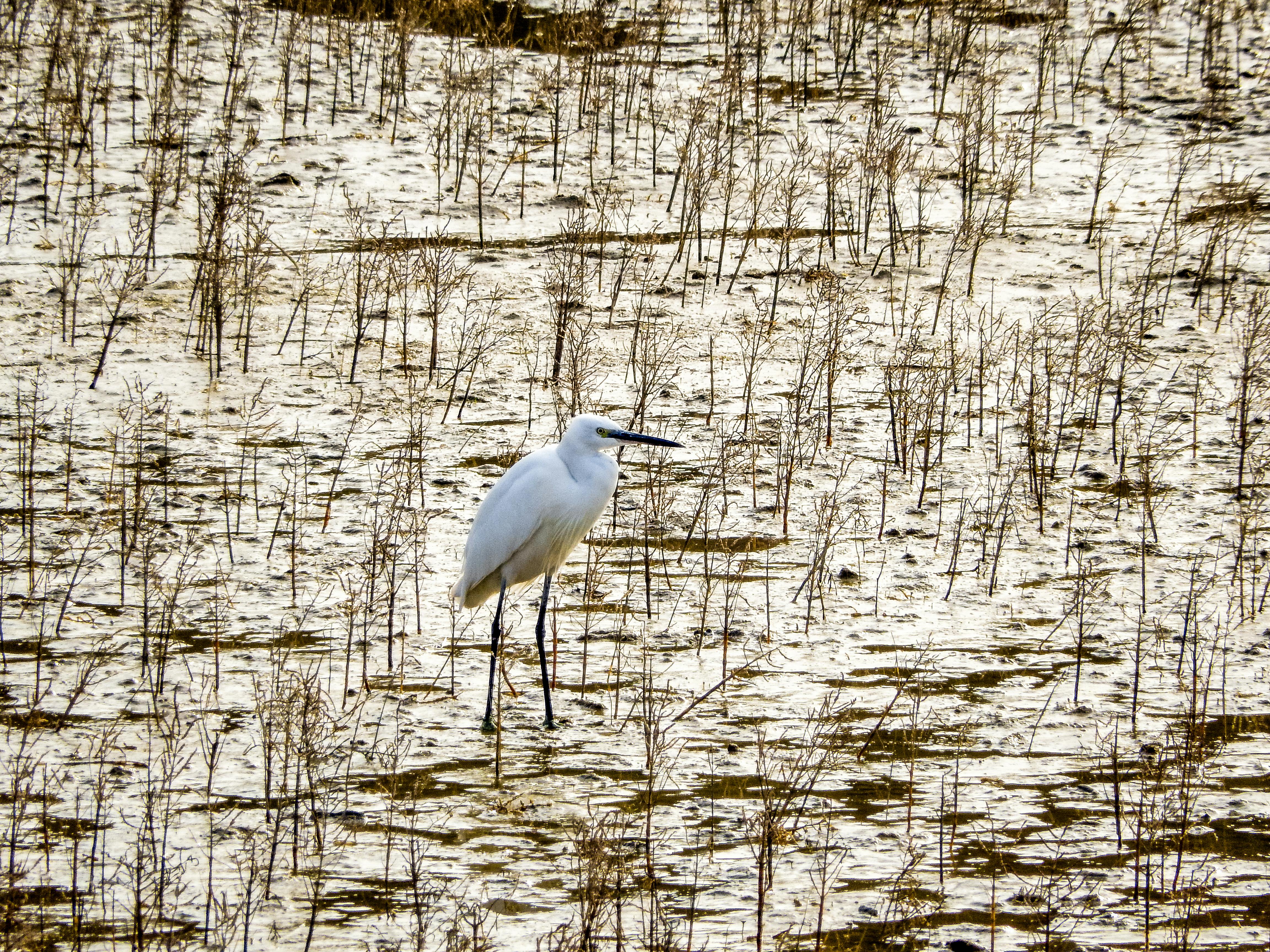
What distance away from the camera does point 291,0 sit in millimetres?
11461

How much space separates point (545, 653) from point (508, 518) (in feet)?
1.73

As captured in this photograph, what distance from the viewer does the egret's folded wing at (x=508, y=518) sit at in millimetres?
5102

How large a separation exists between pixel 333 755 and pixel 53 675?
1142 mm

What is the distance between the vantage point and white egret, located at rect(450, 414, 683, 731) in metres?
5.10

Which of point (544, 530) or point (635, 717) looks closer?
point (635, 717)

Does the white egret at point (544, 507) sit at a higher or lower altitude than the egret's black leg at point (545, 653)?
higher

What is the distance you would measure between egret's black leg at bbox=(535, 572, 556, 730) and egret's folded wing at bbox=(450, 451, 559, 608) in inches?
8.4

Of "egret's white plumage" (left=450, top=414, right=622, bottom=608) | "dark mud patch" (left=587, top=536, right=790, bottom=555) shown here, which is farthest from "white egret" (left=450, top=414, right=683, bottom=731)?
"dark mud patch" (left=587, top=536, right=790, bottom=555)

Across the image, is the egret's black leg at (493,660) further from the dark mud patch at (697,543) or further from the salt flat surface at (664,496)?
the dark mud patch at (697,543)

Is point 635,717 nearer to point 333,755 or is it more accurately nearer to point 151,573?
point 333,755

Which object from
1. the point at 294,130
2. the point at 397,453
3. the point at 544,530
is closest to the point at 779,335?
the point at 397,453

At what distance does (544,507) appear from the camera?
5090 millimetres

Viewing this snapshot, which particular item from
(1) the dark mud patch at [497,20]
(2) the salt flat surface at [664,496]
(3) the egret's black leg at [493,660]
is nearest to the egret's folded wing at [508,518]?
(3) the egret's black leg at [493,660]

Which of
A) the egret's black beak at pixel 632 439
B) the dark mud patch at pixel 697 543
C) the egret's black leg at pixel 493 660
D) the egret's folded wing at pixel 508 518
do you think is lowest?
the egret's black leg at pixel 493 660
